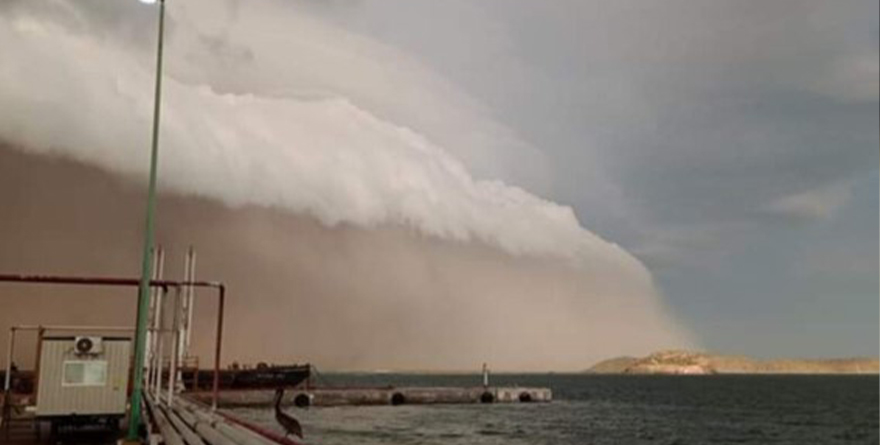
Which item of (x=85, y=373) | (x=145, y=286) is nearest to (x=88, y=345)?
(x=85, y=373)

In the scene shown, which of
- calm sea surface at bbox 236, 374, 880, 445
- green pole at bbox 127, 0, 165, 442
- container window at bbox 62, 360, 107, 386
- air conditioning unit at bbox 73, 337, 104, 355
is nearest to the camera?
green pole at bbox 127, 0, 165, 442

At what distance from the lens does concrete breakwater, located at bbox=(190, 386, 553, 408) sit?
75.4 metres

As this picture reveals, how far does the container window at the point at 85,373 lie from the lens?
838 inches

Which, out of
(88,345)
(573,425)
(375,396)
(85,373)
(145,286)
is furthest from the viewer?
(375,396)

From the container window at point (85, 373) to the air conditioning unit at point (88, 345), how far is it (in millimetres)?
249

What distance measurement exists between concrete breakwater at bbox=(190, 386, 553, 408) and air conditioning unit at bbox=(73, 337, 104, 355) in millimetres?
52653

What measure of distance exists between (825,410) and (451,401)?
45.1 meters

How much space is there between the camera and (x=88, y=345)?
2166cm

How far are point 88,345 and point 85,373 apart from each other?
72cm

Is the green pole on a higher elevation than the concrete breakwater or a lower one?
higher

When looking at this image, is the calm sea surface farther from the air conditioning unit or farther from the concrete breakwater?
the air conditioning unit

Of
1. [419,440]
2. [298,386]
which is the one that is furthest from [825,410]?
[419,440]

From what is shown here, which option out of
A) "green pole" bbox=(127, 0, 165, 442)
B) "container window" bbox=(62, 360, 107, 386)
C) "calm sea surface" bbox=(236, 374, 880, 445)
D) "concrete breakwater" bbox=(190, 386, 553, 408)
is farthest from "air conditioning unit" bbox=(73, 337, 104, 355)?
"concrete breakwater" bbox=(190, 386, 553, 408)

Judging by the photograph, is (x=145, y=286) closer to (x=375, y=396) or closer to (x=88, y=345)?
(x=88, y=345)
